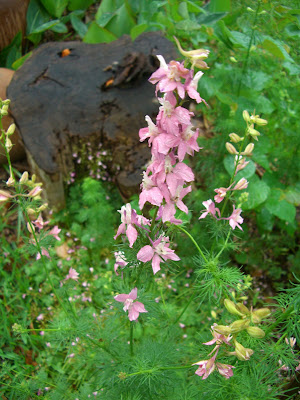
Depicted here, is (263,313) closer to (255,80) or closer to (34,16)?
(255,80)

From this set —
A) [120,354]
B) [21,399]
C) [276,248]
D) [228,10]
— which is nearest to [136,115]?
[228,10]

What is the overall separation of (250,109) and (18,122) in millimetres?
Result: 1520

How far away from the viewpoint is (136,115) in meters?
2.45

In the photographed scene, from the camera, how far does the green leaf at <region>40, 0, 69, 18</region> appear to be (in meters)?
3.40

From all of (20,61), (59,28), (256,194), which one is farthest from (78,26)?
(256,194)

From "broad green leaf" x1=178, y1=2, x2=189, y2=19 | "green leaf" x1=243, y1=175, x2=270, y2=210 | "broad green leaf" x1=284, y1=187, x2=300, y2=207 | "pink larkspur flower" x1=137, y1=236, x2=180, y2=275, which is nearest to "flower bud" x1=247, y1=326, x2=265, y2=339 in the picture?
"pink larkspur flower" x1=137, y1=236, x2=180, y2=275

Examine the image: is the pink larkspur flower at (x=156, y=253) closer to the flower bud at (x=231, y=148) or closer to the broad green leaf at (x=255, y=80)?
the flower bud at (x=231, y=148)

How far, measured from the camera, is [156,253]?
1.08 m

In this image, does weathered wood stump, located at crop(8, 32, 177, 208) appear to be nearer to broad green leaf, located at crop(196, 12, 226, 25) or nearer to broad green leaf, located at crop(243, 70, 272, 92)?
broad green leaf, located at crop(196, 12, 226, 25)

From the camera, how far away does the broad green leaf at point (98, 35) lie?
2.93 metres

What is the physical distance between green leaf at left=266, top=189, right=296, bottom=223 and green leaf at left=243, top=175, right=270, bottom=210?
0.31 ft

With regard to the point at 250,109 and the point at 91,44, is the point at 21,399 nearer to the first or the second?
the point at 250,109

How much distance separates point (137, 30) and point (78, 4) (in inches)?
51.8

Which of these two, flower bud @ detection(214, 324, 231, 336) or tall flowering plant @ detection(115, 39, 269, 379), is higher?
tall flowering plant @ detection(115, 39, 269, 379)
